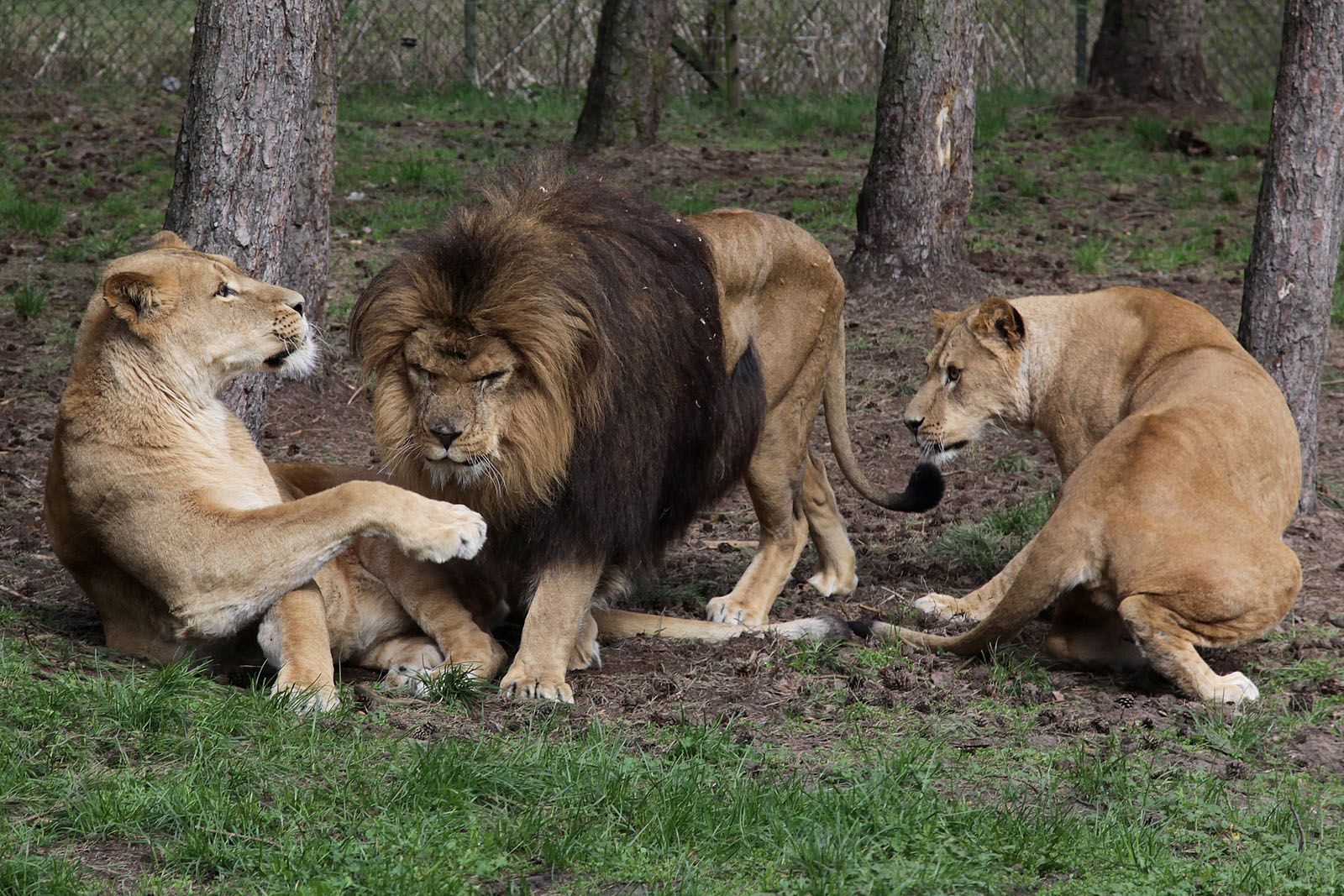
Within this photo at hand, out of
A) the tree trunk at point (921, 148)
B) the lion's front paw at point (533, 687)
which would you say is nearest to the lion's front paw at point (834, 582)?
the lion's front paw at point (533, 687)

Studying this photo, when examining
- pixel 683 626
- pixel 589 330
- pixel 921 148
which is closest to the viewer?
pixel 589 330

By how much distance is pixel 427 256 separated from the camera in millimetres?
3914

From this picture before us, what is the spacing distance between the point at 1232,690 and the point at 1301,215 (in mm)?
2656

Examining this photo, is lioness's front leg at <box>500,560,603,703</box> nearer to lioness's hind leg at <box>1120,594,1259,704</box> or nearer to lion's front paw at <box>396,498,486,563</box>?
lion's front paw at <box>396,498,486,563</box>

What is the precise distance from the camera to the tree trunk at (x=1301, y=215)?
5.63 metres

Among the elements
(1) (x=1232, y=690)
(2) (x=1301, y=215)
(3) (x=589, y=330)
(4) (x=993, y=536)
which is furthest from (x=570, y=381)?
(2) (x=1301, y=215)

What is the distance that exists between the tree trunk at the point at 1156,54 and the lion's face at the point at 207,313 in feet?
38.9

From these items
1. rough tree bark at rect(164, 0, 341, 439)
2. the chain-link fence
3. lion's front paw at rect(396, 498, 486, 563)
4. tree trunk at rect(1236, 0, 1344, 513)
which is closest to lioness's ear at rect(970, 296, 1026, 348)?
tree trunk at rect(1236, 0, 1344, 513)

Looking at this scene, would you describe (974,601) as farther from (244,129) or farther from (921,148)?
(921,148)

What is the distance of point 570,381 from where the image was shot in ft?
12.8

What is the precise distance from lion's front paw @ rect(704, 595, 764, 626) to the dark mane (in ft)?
2.03

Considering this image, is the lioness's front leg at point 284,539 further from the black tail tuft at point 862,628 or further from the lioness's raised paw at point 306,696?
the black tail tuft at point 862,628

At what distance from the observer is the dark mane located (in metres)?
3.84

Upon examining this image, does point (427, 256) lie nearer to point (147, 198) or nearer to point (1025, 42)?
point (147, 198)
